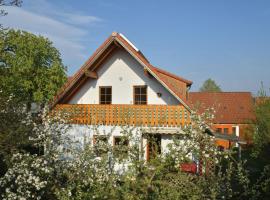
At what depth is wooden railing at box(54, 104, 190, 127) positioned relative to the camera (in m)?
18.3

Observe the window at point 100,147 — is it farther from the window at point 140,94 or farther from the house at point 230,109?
the house at point 230,109

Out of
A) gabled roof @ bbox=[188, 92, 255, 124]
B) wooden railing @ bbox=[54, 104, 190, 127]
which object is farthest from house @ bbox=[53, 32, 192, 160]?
gabled roof @ bbox=[188, 92, 255, 124]

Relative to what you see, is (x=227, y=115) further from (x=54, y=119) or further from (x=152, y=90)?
(x=54, y=119)

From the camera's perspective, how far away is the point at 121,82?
20625 mm

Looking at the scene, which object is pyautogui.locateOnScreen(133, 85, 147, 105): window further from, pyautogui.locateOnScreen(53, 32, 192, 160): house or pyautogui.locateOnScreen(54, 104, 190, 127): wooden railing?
pyautogui.locateOnScreen(54, 104, 190, 127): wooden railing

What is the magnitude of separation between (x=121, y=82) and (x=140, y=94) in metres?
1.33

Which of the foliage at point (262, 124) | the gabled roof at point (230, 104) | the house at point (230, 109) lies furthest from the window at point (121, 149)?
the gabled roof at point (230, 104)

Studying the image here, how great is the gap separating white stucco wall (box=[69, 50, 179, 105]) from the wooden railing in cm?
95

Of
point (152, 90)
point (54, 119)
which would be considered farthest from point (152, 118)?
point (54, 119)

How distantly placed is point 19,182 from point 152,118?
374 inches

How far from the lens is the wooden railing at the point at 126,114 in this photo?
1831 centimetres

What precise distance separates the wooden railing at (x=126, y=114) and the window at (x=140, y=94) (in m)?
1.09

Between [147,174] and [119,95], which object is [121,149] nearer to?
[147,174]

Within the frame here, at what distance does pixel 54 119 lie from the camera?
15289mm
